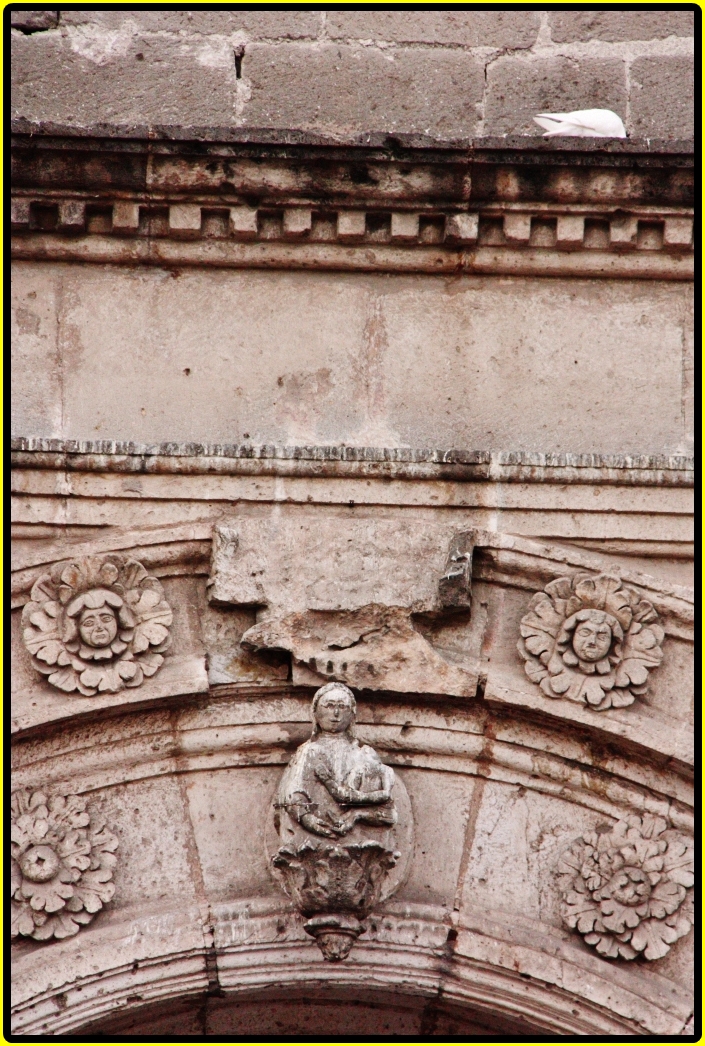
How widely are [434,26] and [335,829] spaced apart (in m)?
2.62

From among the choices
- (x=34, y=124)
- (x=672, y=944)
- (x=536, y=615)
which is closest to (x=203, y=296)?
(x=34, y=124)

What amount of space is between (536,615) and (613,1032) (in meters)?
1.18

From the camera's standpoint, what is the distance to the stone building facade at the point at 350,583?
4977mm

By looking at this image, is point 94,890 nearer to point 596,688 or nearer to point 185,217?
point 596,688

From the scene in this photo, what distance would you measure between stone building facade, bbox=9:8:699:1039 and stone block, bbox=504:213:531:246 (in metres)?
0.01

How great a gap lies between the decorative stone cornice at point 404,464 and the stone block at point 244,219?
66cm

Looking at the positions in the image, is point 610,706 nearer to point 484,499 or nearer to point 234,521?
point 484,499

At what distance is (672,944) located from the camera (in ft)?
16.4

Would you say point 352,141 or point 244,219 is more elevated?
point 352,141

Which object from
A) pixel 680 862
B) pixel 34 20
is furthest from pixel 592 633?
pixel 34 20

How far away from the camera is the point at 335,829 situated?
4832 millimetres

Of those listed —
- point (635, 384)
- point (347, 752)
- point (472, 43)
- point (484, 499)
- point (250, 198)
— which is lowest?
point (347, 752)

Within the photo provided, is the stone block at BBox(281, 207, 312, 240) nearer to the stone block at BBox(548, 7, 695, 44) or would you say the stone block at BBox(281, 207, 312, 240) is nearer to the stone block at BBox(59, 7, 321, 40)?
the stone block at BBox(59, 7, 321, 40)

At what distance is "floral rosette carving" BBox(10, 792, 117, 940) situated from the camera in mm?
4926
